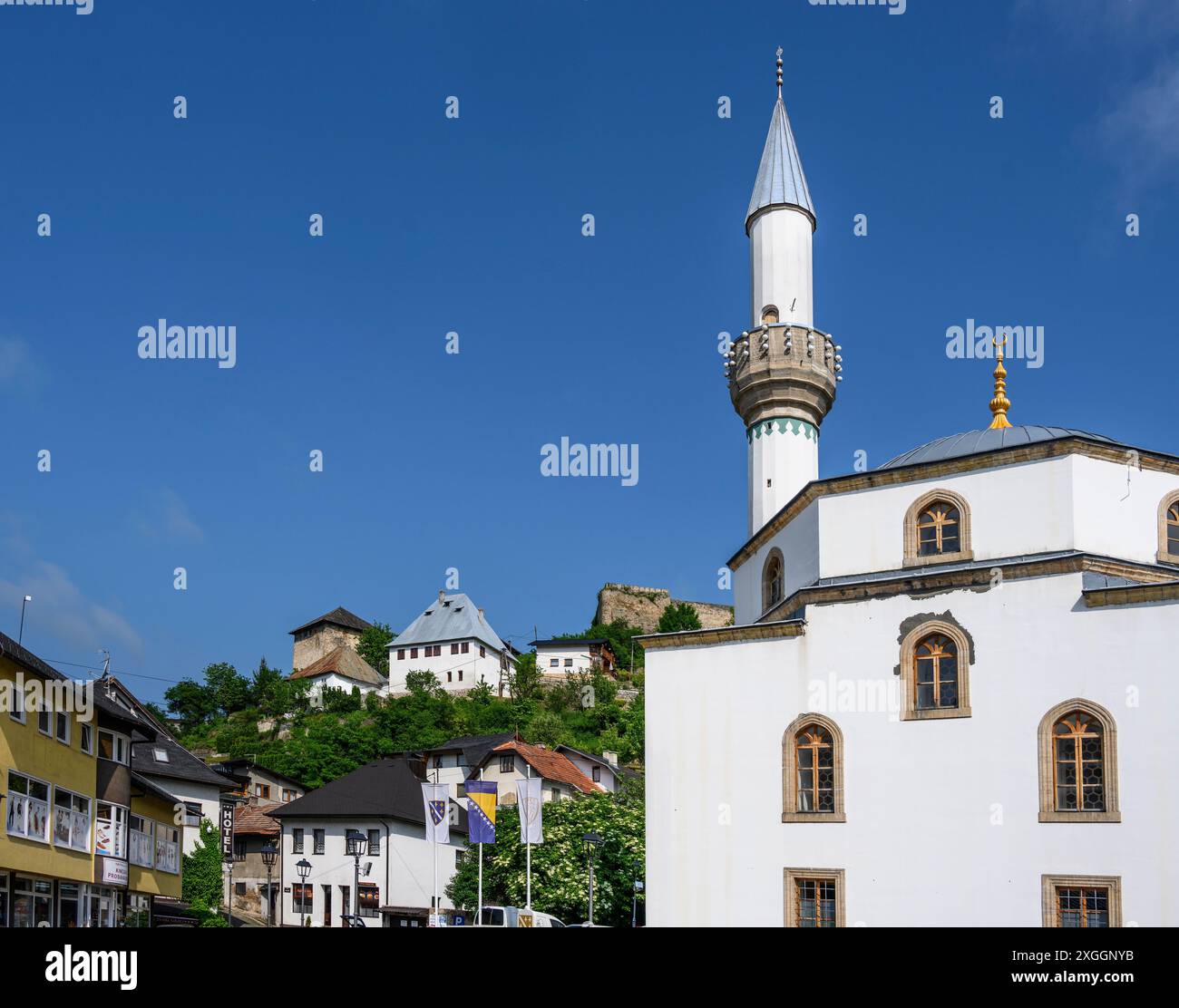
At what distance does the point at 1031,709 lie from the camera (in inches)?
855

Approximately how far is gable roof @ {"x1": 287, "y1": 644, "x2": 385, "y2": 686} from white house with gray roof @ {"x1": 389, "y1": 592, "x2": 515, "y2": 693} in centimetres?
196

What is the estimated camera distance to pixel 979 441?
25328 millimetres

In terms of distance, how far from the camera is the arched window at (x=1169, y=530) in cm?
2336

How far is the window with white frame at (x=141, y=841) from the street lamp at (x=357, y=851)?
6.03 metres

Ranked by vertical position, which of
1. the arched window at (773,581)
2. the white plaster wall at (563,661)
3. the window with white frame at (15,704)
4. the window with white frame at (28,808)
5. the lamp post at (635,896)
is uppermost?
the white plaster wall at (563,661)

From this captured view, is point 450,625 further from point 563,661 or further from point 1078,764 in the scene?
point 1078,764

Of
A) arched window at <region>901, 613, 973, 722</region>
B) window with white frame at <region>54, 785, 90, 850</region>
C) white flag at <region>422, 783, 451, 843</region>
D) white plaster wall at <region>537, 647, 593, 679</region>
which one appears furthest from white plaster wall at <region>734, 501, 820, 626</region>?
white plaster wall at <region>537, 647, 593, 679</region>

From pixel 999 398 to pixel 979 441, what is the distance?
3775 millimetres

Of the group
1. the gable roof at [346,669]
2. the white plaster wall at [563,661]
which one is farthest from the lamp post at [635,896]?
the gable roof at [346,669]

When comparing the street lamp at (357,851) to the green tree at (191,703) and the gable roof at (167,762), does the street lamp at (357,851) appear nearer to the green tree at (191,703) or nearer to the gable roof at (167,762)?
the gable roof at (167,762)

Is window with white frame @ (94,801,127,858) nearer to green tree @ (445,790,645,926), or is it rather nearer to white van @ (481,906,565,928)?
white van @ (481,906,565,928)

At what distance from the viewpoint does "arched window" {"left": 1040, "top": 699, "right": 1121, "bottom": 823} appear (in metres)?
21.0
